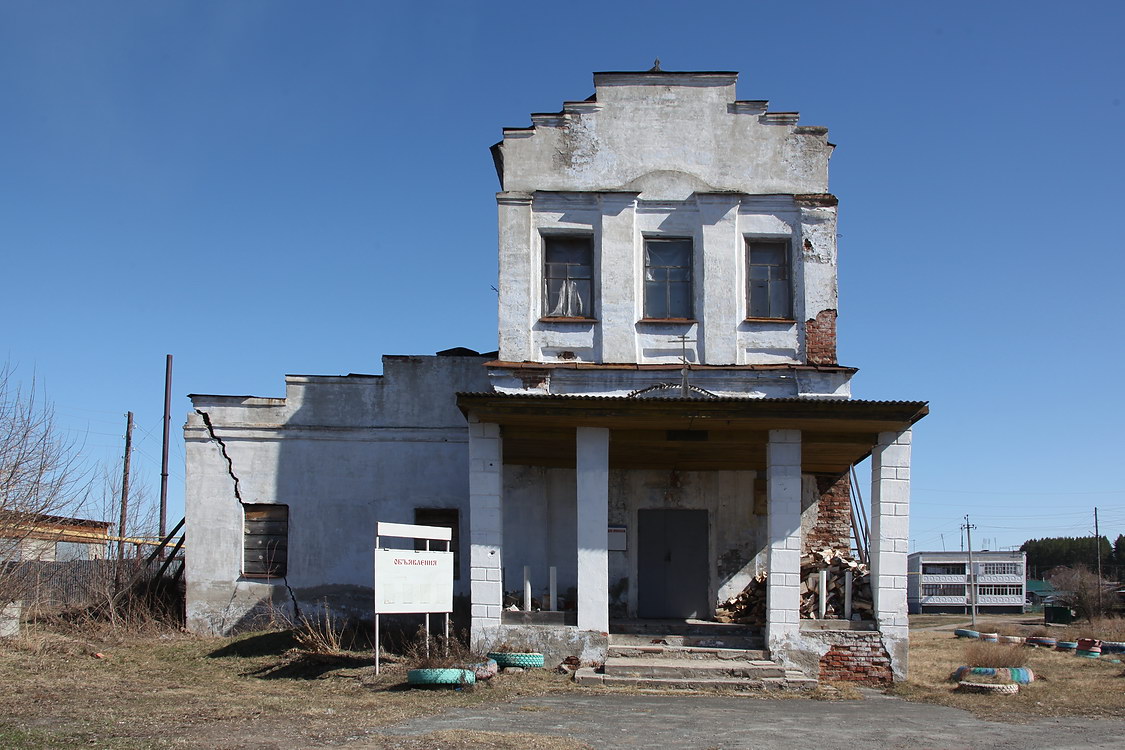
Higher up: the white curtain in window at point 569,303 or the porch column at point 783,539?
the white curtain in window at point 569,303

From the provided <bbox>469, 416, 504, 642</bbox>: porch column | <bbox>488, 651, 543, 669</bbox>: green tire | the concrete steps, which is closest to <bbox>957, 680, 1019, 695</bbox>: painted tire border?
the concrete steps

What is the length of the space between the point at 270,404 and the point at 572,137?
7.36 meters

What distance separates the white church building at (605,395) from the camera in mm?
16969

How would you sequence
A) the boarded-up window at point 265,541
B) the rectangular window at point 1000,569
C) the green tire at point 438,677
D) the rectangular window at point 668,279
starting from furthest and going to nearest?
the rectangular window at point 1000,569 < the boarded-up window at point 265,541 < the rectangular window at point 668,279 < the green tire at point 438,677

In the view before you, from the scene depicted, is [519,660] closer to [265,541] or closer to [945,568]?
[265,541]

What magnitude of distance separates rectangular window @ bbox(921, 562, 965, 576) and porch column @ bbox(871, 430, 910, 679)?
244ft

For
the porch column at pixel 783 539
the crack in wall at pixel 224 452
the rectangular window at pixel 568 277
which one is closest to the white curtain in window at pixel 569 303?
the rectangular window at pixel 568 277

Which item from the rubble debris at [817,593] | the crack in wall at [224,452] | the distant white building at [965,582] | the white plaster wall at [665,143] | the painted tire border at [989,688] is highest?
the white plaster wall at [665,143]

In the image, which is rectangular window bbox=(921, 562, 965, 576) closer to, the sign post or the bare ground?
the bare ground

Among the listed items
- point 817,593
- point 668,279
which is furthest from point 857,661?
point 668,279

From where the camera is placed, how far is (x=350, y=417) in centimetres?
1939

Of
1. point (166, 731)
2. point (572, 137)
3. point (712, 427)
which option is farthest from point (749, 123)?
point (166, 731)

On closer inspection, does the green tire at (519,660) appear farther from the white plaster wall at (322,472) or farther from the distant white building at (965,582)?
the distant white building at (965,582)

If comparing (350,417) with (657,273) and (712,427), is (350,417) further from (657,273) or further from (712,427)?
(712,427)
